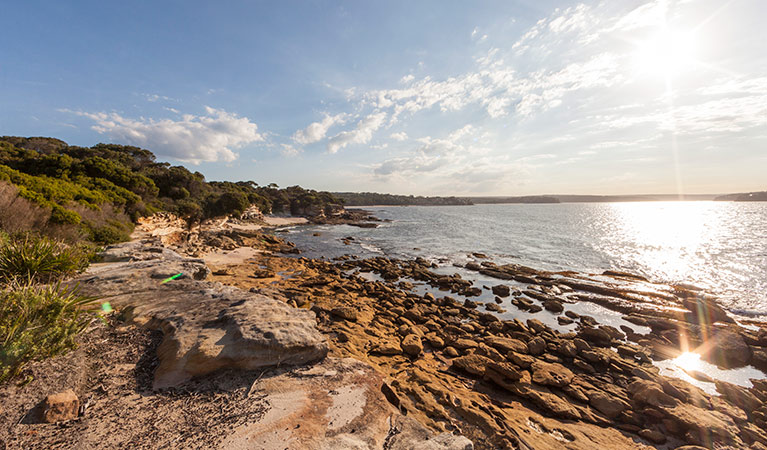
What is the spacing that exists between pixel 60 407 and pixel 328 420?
10.4 feet

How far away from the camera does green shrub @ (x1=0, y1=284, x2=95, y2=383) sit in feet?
11.1

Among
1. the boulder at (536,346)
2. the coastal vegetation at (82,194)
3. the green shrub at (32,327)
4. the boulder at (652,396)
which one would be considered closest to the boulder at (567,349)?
the boulder at (536,346)

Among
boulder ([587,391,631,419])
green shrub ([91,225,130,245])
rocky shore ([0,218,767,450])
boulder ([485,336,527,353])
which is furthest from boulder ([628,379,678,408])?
green shrub ([91,225,130,245])

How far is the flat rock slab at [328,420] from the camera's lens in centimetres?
332

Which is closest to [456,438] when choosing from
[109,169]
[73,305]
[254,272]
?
[73,305]

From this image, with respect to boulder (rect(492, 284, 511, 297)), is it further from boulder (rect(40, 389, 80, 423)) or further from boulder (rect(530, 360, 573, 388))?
boulder (rect(40, 389, 80, 423))

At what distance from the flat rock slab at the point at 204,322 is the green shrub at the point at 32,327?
1.18 m

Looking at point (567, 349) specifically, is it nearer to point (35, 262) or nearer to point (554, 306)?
point (554, 306)

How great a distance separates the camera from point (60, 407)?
3068 millimetres

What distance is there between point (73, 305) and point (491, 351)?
10394 mm

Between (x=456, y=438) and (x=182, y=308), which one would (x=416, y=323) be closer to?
(x=456, y=438)

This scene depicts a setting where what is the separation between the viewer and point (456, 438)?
3.75 meters

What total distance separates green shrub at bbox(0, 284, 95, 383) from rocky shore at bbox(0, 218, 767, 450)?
1.42 ft

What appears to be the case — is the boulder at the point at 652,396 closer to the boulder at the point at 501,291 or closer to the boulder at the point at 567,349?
the boulder at the point at 567,349
